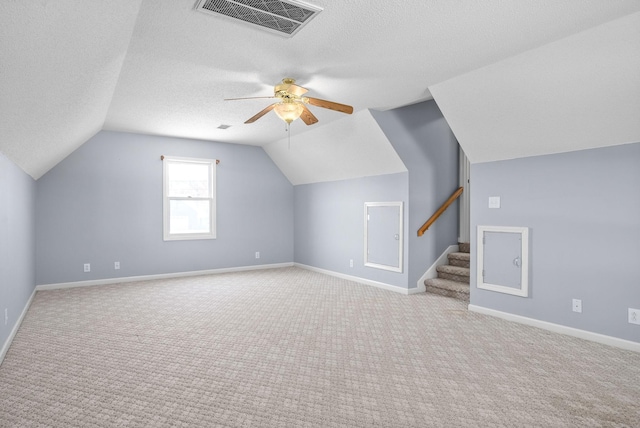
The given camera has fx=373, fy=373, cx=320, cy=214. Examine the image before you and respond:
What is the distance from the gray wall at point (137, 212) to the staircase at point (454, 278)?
11.1 feet

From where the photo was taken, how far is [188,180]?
6707mm

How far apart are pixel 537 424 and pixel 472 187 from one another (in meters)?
2.82

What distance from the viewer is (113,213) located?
19.6ft

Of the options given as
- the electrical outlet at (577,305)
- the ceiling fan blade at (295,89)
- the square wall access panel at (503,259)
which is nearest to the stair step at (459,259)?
the square wall access panel at (503,259)

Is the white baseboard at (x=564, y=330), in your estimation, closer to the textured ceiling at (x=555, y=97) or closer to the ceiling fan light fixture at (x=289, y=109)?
the textured ceiling at (x=555, y=97)

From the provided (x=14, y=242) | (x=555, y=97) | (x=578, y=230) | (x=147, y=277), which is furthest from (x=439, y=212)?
(x=14, y=242)

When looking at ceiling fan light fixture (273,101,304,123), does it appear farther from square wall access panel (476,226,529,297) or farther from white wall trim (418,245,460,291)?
white wall trim (418,245,460,291)

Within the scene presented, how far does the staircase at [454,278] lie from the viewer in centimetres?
499

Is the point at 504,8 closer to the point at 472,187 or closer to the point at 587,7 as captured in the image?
the point at 587,7

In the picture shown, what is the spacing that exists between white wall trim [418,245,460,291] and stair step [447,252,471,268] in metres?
0.07

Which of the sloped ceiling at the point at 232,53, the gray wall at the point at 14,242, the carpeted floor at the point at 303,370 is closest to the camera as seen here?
the sloped ceiling at the point at 232,53

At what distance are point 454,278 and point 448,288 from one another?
41cm

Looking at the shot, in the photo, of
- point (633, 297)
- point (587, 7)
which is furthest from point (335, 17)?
point (633, 297)

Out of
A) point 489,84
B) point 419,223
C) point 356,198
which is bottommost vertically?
point 419,223
